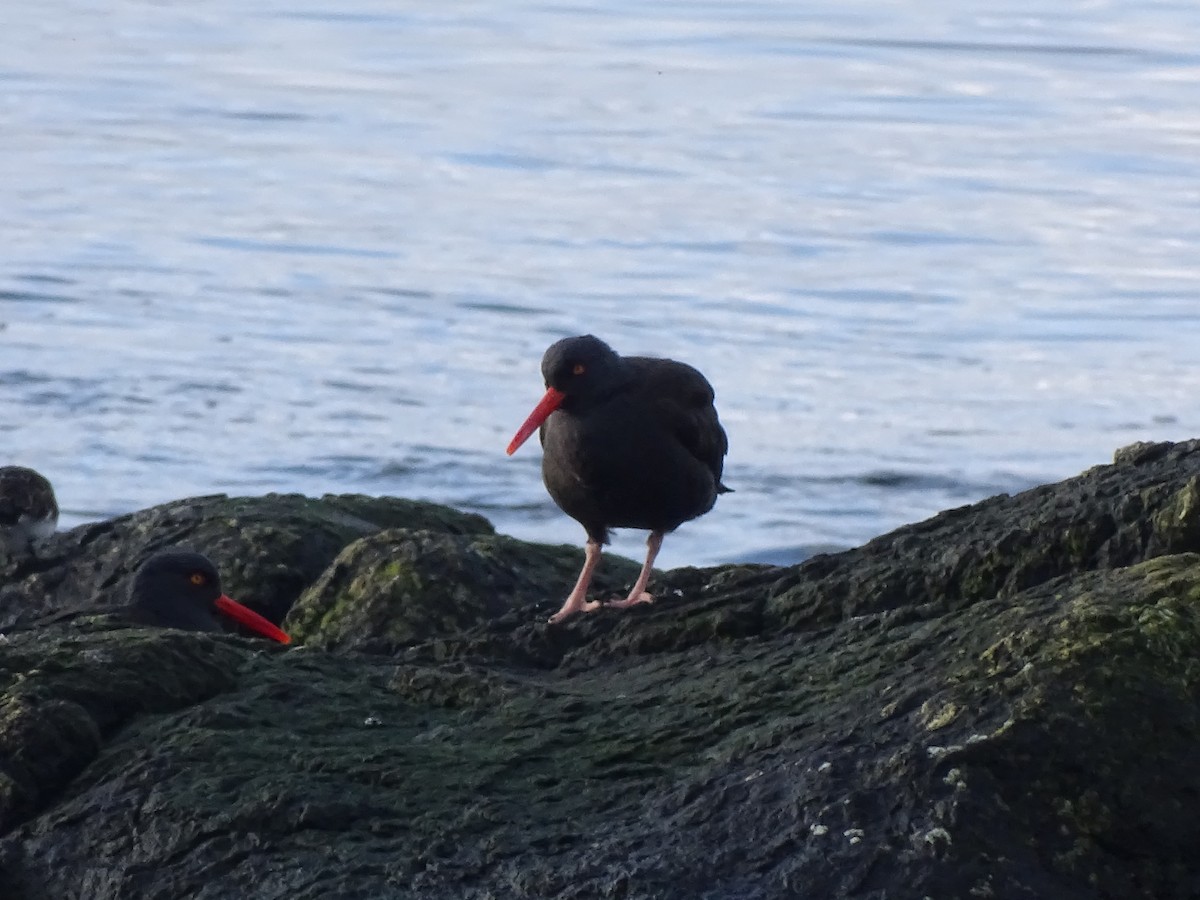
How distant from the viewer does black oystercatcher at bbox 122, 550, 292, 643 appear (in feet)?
21.6

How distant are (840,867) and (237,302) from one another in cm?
1342

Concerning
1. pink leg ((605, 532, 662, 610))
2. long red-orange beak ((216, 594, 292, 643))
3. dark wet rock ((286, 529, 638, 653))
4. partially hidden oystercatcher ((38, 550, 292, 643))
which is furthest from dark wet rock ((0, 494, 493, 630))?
pink leg ((605, 532, 662, 610))

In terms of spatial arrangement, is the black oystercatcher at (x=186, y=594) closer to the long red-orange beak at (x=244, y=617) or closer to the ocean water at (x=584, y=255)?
the long red-orange beak at (x=244, y=617)

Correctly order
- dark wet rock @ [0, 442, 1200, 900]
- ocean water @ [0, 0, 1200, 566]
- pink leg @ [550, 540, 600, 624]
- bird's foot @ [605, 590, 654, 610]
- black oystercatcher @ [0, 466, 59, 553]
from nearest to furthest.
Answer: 1. dark wet rock @ [0, 442, 1200, 900]
2. bird's foot @ [605, 590, 654, 610]
3. pink leg @ [550, 540, 600, 624]
4. black oystercatcher @ [0, 466, 59, 553]
5. ocean water @ [0, 0, 1200, 566]

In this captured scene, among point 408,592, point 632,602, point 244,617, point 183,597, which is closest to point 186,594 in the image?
point 183,597

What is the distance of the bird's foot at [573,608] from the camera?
5.42 metres

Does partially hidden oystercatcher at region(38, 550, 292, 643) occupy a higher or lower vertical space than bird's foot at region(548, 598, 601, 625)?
lower

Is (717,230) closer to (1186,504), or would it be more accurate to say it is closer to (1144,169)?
(1144,169)

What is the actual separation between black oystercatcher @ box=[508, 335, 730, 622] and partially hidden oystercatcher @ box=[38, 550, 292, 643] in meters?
1.05

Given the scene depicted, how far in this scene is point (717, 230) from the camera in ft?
61.3

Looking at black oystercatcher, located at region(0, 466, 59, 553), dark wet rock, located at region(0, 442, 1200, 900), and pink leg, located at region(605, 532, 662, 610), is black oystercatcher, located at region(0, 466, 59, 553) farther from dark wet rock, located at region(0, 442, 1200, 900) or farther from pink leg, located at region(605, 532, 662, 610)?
dark wet rock, located at region(0, 442, 1200, 900)

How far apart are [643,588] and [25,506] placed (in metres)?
4.19

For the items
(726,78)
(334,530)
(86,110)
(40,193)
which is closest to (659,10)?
(726,78)

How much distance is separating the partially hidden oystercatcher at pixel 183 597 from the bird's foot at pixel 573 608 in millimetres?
1157
